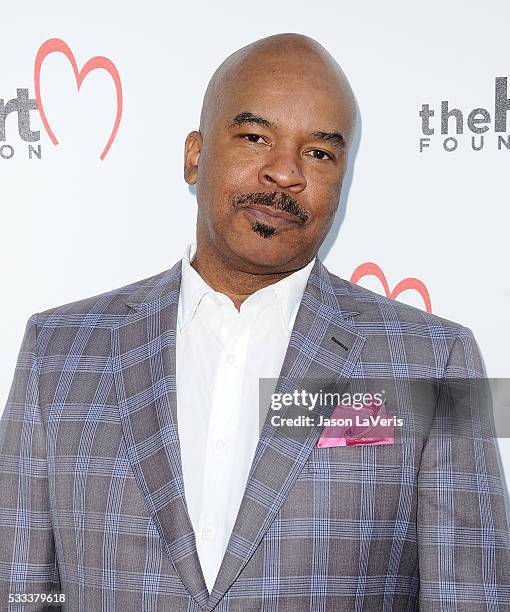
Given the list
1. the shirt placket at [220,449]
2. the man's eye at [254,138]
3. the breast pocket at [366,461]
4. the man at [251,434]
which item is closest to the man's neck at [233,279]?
the man at [251,434]

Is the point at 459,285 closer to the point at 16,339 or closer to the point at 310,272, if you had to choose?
the point at 310,272

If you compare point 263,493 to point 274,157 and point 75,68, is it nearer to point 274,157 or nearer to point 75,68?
point 274,157

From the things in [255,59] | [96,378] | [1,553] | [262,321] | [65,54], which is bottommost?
[1,553]

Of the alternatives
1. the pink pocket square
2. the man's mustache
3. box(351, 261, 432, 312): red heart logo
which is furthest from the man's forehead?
the pink pocket square

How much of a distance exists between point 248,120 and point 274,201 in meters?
0.15

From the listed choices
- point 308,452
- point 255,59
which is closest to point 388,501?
point 308,452

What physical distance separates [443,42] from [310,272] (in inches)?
21.4

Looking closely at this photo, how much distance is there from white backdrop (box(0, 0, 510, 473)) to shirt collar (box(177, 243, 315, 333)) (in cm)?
25

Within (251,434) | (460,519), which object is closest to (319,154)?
(251,434)

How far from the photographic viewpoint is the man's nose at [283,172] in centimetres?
140

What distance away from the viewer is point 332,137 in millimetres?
1454

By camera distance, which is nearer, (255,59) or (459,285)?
(255,59)

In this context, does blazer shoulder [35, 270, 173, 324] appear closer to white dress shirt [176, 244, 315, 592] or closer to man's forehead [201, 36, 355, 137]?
white dress shirt [176, 244, 315, 592]

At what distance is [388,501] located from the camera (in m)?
1.34
